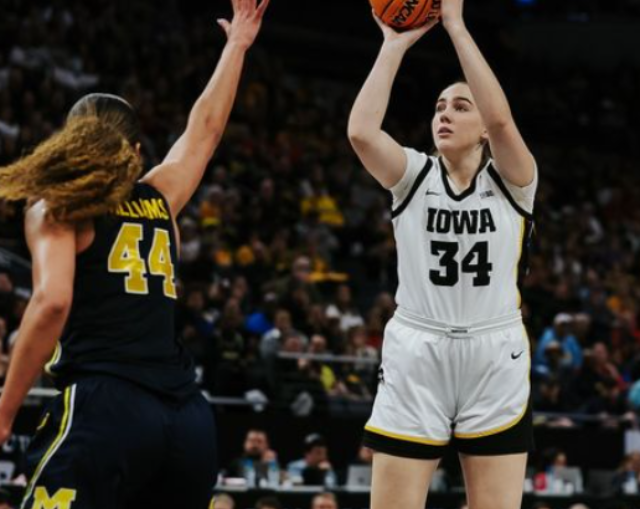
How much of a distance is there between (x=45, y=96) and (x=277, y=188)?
383 cm

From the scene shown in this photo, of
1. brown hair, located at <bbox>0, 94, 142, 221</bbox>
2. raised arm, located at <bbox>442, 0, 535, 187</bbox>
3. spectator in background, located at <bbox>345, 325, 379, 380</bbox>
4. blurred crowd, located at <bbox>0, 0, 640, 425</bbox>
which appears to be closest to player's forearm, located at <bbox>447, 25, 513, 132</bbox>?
raised arm, located at <bbox>442, 0, 535, 187</bbox>

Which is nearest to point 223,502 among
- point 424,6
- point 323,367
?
point 323,367

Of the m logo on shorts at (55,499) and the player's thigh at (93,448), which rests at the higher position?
the player's thigh at (93,448)

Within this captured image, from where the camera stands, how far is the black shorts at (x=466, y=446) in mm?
5602

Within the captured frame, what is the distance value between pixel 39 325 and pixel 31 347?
0.25ft

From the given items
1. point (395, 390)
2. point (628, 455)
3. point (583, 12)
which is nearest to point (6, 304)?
point (628, 455)

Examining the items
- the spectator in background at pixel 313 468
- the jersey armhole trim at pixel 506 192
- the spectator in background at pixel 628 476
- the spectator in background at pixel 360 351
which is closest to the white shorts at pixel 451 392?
the jersey armhole trim at pixel 506 192

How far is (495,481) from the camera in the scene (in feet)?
18.4

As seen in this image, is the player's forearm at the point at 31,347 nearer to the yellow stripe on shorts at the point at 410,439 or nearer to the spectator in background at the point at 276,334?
the yellow stripe on shorts at the point at 410,439

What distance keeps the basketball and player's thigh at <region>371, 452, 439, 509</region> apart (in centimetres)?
183

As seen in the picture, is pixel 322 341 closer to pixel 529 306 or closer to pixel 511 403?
pixel 529 306

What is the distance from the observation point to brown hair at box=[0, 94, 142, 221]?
421 centimetres

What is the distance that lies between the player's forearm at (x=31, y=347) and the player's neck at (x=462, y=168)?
2.26 m

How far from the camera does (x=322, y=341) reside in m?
14.9
